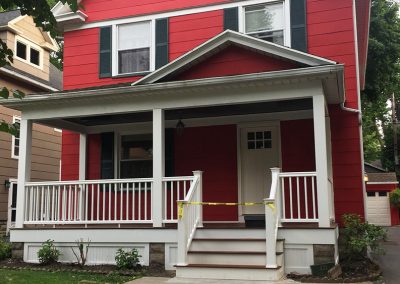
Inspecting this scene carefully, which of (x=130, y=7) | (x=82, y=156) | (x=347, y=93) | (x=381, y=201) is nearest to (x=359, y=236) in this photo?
(x=347, y=93)

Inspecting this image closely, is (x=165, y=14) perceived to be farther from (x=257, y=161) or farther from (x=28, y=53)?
(x=28, y=53)

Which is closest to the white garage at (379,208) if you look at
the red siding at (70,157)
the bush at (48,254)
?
the red siding at (70,157)

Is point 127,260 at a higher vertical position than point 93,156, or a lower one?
lower

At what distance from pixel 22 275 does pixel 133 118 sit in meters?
4.51

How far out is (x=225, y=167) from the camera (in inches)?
436

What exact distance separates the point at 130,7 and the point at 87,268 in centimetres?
669

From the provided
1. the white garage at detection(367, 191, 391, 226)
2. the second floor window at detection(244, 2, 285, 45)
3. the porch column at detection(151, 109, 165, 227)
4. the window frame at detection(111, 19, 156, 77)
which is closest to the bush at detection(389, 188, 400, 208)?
the white garage at detection(367, 191, 391, 226)

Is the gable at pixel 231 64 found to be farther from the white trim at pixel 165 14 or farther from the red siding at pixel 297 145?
the white trim at pixel 165 14

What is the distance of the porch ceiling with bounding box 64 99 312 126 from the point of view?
10.2 metres

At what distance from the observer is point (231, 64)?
9.80m

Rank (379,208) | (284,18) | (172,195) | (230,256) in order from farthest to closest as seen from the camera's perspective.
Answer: (379,208) < (284,18) < (172,195) < (230,256)

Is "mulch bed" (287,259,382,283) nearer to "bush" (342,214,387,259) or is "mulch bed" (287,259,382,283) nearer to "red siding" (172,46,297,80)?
"bush" (342,214,387,259)

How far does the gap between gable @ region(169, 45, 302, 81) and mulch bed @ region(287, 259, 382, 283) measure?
3.93 m

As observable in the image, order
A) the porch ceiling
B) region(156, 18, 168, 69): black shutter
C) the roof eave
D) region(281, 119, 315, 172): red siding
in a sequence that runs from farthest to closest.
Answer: region(156, 18, 168, 69): black shutter
region(281, 119, 315, 172): red siding
the porch ceiling
the roof eave
